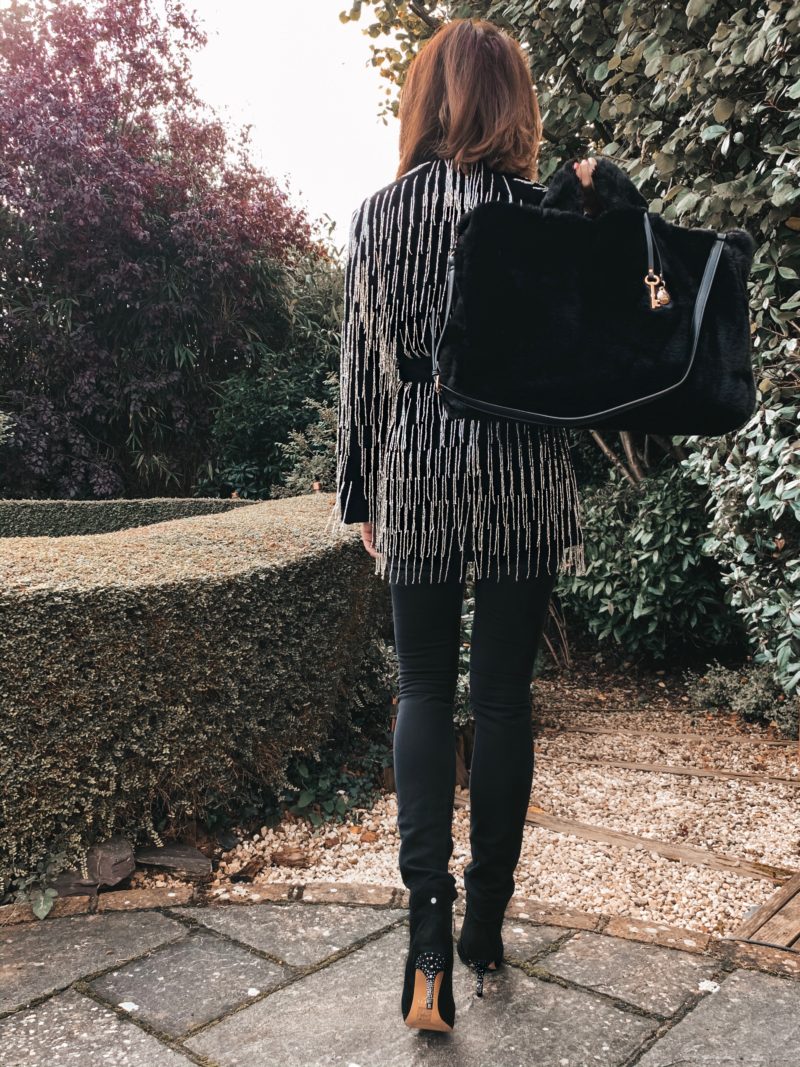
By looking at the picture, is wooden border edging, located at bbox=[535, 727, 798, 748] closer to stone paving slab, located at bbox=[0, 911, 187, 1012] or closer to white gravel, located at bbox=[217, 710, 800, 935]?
white gravel, located at bbox=[217, 710, 800, 935]

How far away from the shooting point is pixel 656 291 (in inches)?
55.4

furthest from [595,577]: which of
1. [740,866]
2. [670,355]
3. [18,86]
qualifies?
[18,86]

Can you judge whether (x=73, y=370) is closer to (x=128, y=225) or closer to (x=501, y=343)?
(x=128, y=225)

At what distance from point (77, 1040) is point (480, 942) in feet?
2.43

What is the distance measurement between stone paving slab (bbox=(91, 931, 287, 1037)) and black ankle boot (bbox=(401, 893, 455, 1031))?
0.38 meters

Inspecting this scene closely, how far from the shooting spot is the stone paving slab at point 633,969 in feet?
5.58

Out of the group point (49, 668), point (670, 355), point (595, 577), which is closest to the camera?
point (670, 355)

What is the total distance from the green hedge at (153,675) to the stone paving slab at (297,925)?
0.40 metres

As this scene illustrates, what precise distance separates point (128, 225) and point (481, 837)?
749cm

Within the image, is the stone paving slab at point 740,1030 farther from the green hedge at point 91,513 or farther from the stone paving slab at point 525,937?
the green hedge at point 91,513

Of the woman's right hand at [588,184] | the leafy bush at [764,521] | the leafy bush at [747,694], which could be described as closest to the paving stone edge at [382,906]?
the leafy bush at [764,521]

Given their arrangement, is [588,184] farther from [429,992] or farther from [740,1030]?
[740,1030]

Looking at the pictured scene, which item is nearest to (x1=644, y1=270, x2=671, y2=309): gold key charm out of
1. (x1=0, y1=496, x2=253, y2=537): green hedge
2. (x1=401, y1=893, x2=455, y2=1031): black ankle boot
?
(x1=401, y1=893, x2=455, y2=1031): black ankle boot

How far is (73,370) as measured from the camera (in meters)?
8.19
